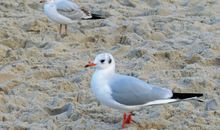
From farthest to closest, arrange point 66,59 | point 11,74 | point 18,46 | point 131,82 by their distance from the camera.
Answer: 1. point 18,46
2. point 66,59
3. point 11,74
4. point 131,82

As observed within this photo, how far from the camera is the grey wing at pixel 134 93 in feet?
12.0

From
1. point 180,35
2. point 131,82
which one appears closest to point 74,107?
point 131,82

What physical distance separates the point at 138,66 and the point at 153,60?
0.18 metres

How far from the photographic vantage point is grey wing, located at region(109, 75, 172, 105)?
12.0ft

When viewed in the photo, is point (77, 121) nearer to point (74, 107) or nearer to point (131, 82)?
point (74, 107)

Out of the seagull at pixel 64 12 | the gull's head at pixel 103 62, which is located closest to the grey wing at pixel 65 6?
the seagull at pixel 64 12

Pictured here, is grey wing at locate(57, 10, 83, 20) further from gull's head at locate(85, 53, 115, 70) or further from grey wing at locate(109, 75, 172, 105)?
grey wing at locate(109, 75, 172, 105)

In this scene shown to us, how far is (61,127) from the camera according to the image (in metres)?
3.85

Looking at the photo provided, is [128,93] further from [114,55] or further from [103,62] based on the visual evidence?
[114,55]

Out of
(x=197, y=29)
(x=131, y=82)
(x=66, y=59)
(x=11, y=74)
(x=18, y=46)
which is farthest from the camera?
(x=197, y=29)

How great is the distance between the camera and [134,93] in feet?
12.1

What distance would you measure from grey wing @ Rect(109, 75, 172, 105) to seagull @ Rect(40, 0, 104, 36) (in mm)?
2471

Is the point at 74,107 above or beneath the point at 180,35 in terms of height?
beneath

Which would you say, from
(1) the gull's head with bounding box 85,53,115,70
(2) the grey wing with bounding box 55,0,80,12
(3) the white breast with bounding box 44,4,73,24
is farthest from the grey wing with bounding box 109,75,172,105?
(2) the grey wing with bounding box 55,0,80,12
